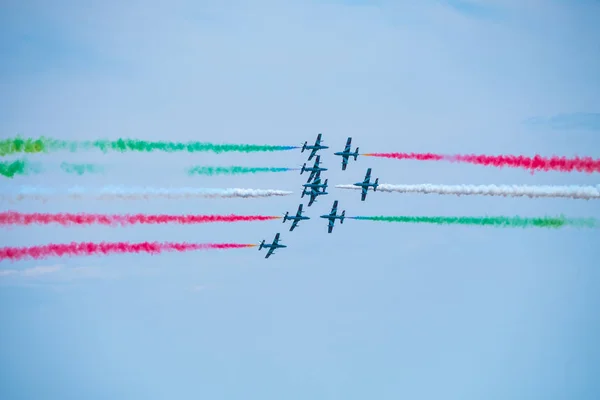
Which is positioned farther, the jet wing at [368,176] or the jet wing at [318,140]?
the jet wing at [318,140]

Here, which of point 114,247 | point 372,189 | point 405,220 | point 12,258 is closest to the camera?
point 12,258

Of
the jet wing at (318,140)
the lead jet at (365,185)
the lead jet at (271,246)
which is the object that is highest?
the jet wing at (318,140)

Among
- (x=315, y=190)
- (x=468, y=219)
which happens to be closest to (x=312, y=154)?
(x=315, y=190)

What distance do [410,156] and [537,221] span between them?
10.3m

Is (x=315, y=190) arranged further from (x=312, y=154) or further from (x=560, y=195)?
(x=560, y=195)

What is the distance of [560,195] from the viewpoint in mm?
72625

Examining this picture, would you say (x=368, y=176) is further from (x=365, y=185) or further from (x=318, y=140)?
(x=318, y=140)

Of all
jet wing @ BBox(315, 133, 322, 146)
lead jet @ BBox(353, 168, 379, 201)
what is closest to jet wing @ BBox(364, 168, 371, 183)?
lead jet @ BBox(353, 168, 379, 201)

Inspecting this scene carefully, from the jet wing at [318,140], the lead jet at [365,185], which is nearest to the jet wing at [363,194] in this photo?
the lead jet at [365,185]

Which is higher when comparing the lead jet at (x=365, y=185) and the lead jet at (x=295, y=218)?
the lead jet at (x=365, y=185)

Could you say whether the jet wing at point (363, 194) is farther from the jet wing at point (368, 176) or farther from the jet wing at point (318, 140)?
the jet wing at point (318, 140)

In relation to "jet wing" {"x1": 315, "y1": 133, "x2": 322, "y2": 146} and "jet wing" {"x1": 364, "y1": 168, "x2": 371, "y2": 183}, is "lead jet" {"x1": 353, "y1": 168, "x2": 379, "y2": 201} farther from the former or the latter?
"jet wing" {"x1": 315, "y1": 133, "x2": 322, "y2": 146}

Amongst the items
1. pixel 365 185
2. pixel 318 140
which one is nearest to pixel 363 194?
pixel 365 185

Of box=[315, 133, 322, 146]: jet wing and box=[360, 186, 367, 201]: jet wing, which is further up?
box=[315, 133, 322, 146]: jet wing
